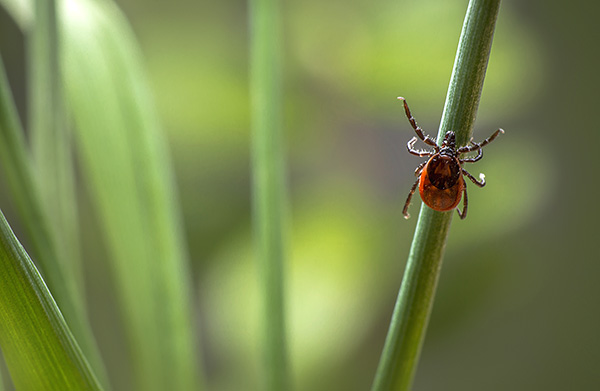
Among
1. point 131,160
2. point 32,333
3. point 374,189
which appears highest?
point 374,189

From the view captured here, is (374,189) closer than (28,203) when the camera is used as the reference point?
No

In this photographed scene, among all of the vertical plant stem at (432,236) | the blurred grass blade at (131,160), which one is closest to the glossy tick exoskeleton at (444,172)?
the vertical plant stem at (432,236)

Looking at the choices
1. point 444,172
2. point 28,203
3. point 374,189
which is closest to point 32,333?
point 28,203

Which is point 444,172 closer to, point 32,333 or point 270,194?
point 270,194

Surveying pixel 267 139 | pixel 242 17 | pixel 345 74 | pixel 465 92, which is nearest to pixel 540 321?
pixel 345 74

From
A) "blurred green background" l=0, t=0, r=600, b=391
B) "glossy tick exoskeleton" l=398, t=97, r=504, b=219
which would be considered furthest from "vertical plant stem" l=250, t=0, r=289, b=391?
"blurred green background" l=0, t=0, r=600, b=391

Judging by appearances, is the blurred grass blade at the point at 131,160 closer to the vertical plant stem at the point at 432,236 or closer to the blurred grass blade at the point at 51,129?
the blurred grass blade at the point at 51,129

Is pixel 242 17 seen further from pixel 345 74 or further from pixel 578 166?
pixel 578 166
